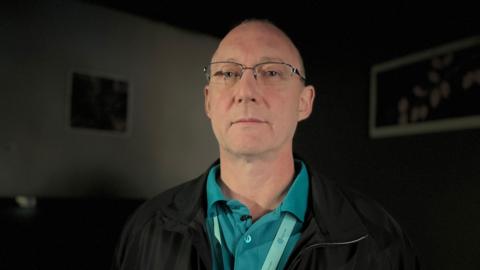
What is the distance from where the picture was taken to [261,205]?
78 centimetres

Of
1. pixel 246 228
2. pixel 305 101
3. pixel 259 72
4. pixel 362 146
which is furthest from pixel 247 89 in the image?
pixel 362 146

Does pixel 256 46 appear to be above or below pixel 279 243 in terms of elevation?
above

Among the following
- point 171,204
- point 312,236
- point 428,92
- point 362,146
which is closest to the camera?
point 312,236

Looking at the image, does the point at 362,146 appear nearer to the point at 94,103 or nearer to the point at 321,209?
the point at 321,209

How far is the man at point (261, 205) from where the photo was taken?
0.70 m

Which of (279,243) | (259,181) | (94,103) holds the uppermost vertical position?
(94,103)

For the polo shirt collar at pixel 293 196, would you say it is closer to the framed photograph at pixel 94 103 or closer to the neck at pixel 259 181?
the neck at pixel 259 181

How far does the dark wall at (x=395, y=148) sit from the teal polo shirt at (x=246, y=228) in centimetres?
37

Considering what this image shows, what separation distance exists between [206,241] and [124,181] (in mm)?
1108

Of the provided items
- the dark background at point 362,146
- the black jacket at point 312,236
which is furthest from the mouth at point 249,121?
the dark background at point 362,146

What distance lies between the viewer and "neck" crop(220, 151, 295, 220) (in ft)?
2.48

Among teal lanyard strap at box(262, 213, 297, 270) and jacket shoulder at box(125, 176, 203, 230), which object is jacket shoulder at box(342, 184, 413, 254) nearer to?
teal lanyard strap at box(262, 213, 297, 270)

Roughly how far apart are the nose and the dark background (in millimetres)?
361

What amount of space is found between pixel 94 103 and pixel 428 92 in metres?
1.40
